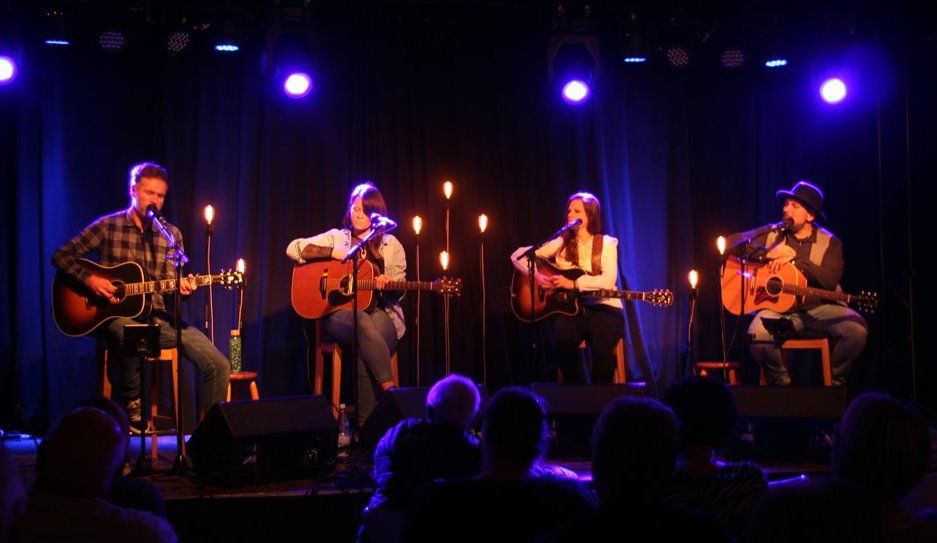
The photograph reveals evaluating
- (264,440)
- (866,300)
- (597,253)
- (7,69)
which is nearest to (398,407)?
(264,440)

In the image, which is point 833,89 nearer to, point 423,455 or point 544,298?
point 544,298

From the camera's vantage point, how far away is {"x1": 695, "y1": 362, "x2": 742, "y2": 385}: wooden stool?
6.97 meters

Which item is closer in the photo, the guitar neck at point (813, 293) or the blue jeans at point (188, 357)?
the blue jeans at point (188, 357)

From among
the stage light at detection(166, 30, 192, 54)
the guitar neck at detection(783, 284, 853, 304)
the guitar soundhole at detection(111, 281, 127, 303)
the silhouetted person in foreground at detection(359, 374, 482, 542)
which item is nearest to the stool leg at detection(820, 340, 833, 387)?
the guitar neck at detection(783, 284, 853, 304)

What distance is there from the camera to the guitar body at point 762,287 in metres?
7.17

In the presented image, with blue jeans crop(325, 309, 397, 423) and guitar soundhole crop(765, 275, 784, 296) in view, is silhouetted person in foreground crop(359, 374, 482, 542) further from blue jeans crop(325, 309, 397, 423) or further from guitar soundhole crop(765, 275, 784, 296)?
guitar soundhole crop(765, 275, 784, 296)

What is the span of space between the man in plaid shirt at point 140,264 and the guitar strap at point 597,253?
2.92m

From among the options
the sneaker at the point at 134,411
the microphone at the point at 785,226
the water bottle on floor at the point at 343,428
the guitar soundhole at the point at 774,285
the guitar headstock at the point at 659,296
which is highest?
the microphone at the point at 785,226

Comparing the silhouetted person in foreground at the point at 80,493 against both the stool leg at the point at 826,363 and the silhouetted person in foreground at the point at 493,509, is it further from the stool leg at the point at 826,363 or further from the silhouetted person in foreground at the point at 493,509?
the stool leg at the point at 826,363

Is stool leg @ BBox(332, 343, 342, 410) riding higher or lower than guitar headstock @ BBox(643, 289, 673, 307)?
lower

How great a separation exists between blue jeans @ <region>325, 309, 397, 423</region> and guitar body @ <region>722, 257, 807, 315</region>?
8.81 ft

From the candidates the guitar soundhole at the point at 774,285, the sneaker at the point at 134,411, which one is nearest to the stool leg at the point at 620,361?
the guitar soundhole at the point at 774,285

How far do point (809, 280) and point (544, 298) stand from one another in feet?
6.72

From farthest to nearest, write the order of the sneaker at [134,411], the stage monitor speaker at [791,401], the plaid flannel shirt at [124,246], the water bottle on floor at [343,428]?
the water bottle on floor at [343,428], the plaid flannel shirt at [124,246], the sneaker at [134,411], the stage monitor speaker at [791,401]
